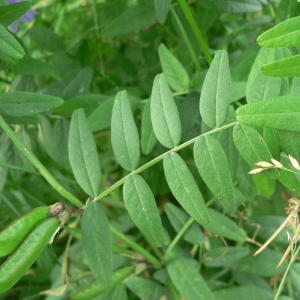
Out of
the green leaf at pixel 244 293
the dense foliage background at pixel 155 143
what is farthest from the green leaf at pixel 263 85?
the green leaf at pixel 244 293

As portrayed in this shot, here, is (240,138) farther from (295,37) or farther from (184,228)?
(184,228)

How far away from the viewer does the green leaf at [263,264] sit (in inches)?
36.6

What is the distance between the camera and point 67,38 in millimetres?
1382

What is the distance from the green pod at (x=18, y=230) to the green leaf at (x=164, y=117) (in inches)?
7.4

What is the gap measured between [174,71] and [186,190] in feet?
1.06

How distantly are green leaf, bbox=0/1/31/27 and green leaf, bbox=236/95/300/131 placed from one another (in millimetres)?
378

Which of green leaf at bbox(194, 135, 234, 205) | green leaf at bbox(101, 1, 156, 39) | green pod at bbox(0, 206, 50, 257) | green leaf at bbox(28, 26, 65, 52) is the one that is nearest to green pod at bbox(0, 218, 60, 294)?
green pod at bbox(0, 206, 50, 257)

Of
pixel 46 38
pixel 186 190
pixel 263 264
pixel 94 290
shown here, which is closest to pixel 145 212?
pixel 186 190

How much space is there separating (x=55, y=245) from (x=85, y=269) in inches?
10.2

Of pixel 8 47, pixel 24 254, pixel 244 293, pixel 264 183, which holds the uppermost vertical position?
pixel 8 47

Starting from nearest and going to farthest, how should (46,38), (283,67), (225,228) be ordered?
(283,67) → (225,228) → (46,38)

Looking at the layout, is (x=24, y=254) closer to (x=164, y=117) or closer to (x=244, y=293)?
(x=164, y=117)

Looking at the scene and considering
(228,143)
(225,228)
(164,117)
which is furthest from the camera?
(225,228)

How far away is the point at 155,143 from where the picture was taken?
87 cm
